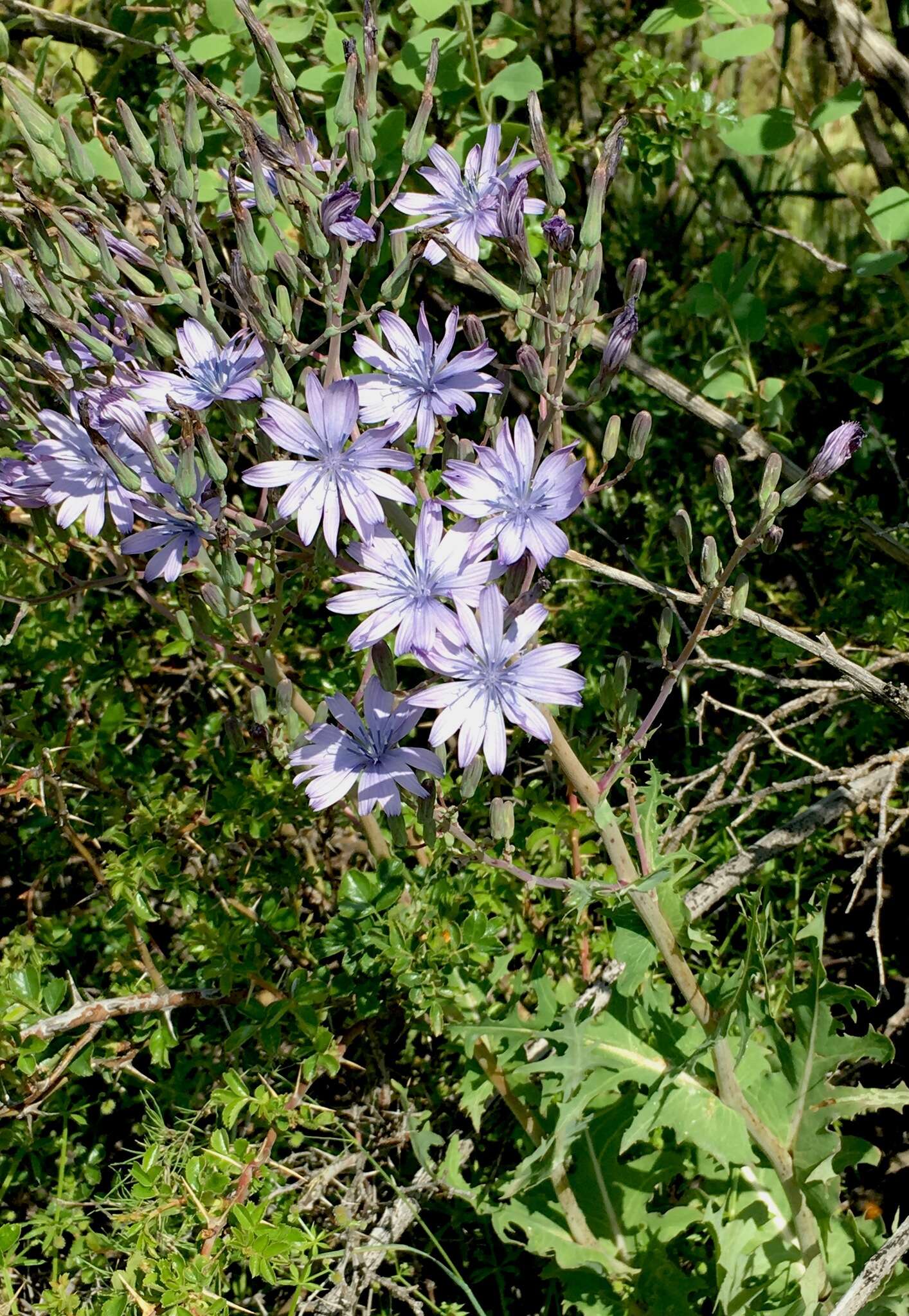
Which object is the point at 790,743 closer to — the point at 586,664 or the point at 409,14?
the point at 586,664

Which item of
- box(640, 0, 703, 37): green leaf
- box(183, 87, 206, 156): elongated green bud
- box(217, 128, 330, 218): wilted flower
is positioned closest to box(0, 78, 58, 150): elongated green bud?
box(183, 87, 206, 156): elongated green bud

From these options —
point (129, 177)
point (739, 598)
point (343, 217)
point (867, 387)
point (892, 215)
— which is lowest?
point (867, 387)

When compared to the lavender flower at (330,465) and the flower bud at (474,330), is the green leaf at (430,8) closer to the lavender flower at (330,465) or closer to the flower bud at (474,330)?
the flower bud at (474,330)

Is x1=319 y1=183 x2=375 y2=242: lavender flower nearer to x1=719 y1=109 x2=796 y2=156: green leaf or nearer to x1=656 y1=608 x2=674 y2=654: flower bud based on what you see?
x1=656 y1=608 x2=674 y2=654: flower bud

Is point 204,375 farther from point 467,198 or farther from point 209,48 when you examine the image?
point 209,48

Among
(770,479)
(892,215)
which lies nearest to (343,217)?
(770,479)

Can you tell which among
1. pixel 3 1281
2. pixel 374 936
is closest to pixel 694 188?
pixel 374 936
